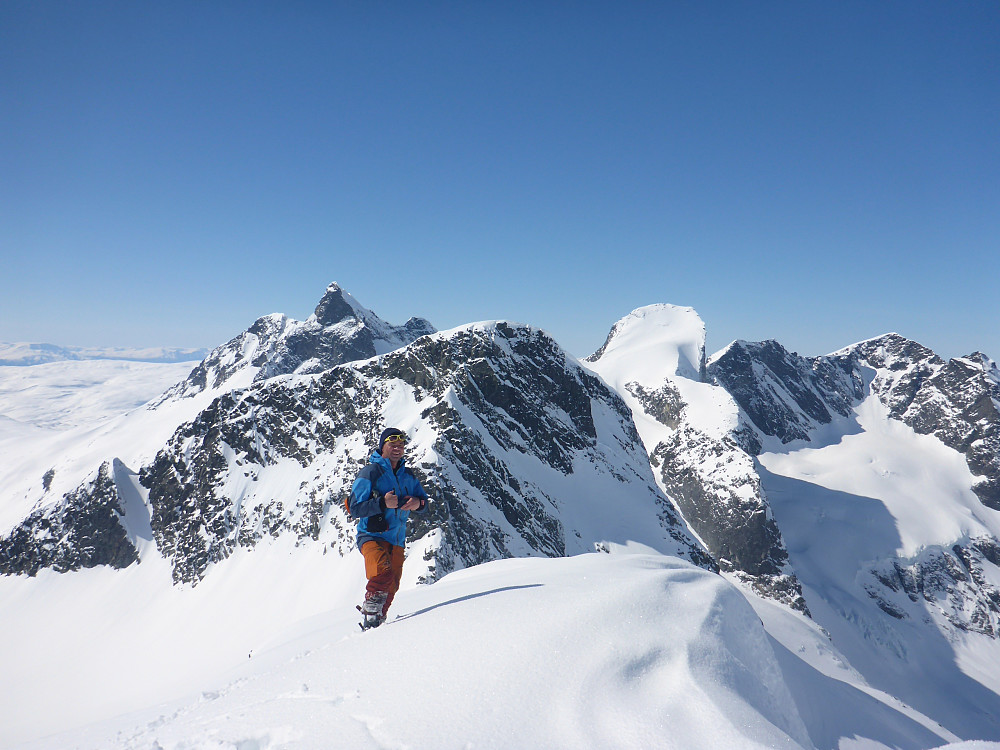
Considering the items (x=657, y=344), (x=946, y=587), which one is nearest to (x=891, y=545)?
(x=946, y=587)

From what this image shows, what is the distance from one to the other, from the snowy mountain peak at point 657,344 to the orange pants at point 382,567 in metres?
113

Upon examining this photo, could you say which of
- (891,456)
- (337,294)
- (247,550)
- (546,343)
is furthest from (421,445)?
(891,456)

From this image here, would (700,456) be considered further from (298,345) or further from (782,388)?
(298,345)

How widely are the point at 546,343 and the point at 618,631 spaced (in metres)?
63.0

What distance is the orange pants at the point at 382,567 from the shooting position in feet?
24.3

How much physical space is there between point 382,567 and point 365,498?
1218mm

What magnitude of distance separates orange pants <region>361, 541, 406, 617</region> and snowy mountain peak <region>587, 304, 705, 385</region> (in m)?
113

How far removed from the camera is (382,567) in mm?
7527

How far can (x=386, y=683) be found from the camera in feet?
14.5

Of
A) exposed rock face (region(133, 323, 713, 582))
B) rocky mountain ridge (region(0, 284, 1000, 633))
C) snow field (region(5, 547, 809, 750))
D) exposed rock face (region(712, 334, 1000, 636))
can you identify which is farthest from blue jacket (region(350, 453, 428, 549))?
exposed rock face (region(712, 334, 1000, 636))

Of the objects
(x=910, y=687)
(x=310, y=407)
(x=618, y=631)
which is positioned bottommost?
(x=910, y=687)

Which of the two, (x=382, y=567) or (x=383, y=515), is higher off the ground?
(x=383, y=515)

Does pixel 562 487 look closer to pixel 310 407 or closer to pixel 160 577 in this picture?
pixel 310 407

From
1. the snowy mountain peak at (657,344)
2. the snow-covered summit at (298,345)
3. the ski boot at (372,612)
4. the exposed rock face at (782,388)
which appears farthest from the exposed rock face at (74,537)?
the exposed rock face at (782,388)
